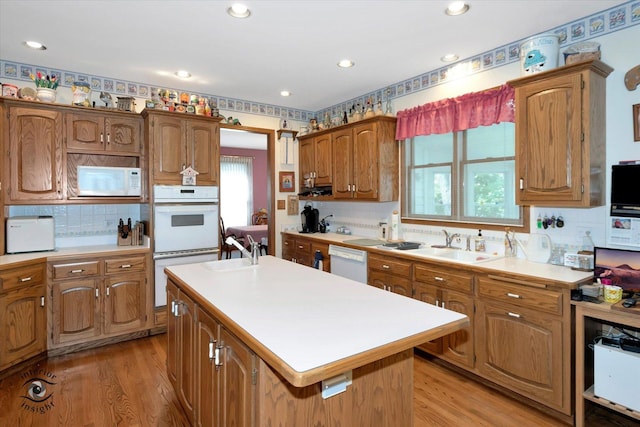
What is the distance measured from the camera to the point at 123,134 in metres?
3.68

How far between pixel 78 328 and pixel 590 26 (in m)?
4.79

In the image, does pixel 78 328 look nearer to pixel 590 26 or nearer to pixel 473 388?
pixel 473 388

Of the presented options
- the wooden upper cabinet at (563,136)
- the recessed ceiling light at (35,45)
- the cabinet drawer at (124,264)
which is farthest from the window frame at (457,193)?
the recessed ceiling light at (35,45)

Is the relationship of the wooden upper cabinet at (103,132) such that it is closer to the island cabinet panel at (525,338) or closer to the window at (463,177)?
the window at (463,177)

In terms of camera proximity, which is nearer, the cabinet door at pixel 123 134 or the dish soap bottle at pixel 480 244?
the dish soap bottle at pixel 480 244

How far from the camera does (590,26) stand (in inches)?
96.6

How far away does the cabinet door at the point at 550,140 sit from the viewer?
2.28 metres

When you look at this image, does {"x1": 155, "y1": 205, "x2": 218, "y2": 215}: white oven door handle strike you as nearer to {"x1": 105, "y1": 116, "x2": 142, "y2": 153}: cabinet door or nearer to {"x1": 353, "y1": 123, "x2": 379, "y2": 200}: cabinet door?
{"x1": 105, "y1": 116, "x2": 142, "y2": 153}: cabinet door

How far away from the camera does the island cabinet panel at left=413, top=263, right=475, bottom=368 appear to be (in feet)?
8.74

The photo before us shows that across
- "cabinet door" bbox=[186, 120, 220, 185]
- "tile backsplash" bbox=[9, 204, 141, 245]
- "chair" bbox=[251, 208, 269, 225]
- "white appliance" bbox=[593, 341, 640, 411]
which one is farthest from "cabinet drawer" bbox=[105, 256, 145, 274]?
"chair" bbox=[251, 208, 269, 225]

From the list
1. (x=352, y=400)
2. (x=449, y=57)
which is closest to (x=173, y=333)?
(x=352, y=400)

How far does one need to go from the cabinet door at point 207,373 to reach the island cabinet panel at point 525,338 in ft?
6.22

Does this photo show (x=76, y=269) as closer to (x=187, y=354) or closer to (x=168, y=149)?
(x=168, y=149)

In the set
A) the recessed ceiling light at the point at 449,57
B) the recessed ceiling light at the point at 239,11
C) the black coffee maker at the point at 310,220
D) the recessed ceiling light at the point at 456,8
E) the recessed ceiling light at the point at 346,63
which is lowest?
the black coffee maker at the point at 310,220
